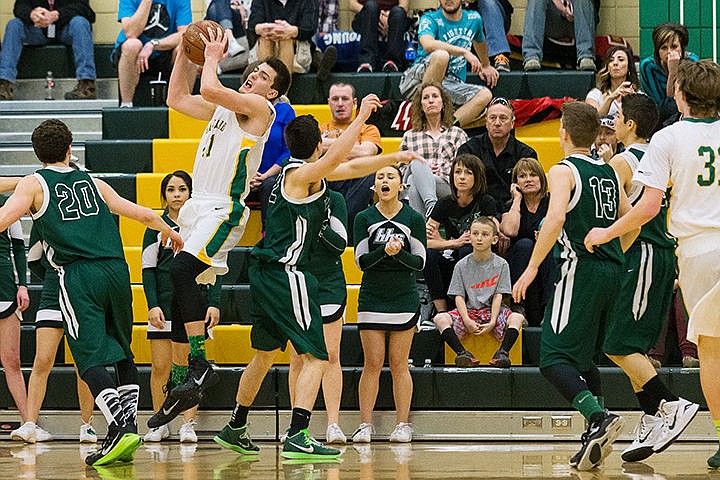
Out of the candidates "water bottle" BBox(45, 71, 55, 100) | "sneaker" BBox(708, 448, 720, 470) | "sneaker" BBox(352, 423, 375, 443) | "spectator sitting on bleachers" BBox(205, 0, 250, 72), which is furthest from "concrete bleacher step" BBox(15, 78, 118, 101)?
"sneaker" BBox(708, 448, 720, 470)

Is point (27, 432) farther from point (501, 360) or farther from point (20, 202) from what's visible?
point (501, 360)

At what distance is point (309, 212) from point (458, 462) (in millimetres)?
1460

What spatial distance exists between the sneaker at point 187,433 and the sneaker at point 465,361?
1688mm

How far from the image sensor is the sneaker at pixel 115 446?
220 inches

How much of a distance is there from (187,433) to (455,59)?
3.96 metres

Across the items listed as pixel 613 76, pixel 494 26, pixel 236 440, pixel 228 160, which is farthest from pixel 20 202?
pixel 494 26

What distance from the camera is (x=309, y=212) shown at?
232 inches

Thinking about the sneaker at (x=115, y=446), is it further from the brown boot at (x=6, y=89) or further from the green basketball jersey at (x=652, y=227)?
the brown boot at (x=6, y=89)

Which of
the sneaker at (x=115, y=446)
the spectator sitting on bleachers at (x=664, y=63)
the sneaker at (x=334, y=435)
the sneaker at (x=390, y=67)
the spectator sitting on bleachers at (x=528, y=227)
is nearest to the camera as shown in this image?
the sneaker at (x=115, y=446)

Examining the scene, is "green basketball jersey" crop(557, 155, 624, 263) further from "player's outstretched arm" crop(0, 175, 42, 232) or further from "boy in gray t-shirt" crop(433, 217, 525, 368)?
"player's outstretched arm" crop(0, 175, 42, 232)

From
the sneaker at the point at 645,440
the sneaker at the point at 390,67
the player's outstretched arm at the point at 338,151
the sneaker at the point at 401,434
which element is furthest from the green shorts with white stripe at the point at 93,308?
the sneaker at the point at 390,67

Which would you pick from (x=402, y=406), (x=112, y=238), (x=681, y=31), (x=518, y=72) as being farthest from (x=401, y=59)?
(x=112, y=238)

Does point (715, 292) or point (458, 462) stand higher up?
point (715, 292)

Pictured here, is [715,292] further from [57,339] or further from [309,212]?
[57,339]
